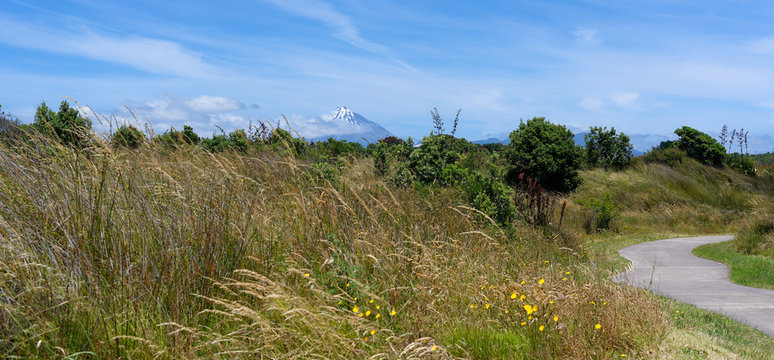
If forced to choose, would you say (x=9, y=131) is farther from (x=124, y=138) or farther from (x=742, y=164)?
(x=742, y=164)

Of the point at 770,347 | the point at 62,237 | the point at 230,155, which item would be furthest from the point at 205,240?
the point at 770,347

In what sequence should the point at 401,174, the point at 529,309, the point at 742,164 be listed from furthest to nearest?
the point at 742,164 → the point at 401,174 → the point at 529,309

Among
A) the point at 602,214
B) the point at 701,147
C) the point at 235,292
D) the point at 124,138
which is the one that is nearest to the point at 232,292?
the point at 235,292

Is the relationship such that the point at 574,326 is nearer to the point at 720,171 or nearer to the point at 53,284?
the point at 53,284

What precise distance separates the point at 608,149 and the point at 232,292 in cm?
2726

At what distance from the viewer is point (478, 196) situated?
9039 mm

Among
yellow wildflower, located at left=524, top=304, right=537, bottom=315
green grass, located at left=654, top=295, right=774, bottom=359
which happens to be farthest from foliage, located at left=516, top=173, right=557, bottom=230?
yellow wildflower, located at left=524, top=304, right=537, bottom=315

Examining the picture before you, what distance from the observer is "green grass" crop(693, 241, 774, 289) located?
9.86m

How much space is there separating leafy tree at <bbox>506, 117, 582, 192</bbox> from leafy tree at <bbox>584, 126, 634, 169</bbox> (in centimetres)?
433

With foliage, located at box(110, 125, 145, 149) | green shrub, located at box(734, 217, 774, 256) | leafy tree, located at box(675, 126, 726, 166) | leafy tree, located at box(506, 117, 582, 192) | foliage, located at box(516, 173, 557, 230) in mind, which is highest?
leafy tree, located at box(675, 126, 726, 166)

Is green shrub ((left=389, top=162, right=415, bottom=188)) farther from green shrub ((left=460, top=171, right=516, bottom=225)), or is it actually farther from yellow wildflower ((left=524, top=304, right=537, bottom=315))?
yellow wildflower ((left=524, top=304, right=537, bottom=315))

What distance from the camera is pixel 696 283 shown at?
9602 mm

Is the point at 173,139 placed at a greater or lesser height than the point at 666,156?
lesser

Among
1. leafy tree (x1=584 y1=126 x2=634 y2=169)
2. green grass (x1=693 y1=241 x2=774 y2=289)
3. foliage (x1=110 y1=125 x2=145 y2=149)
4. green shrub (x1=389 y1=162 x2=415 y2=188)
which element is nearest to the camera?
foliage (x1=110 y1=125 x2=145 y2=149)
